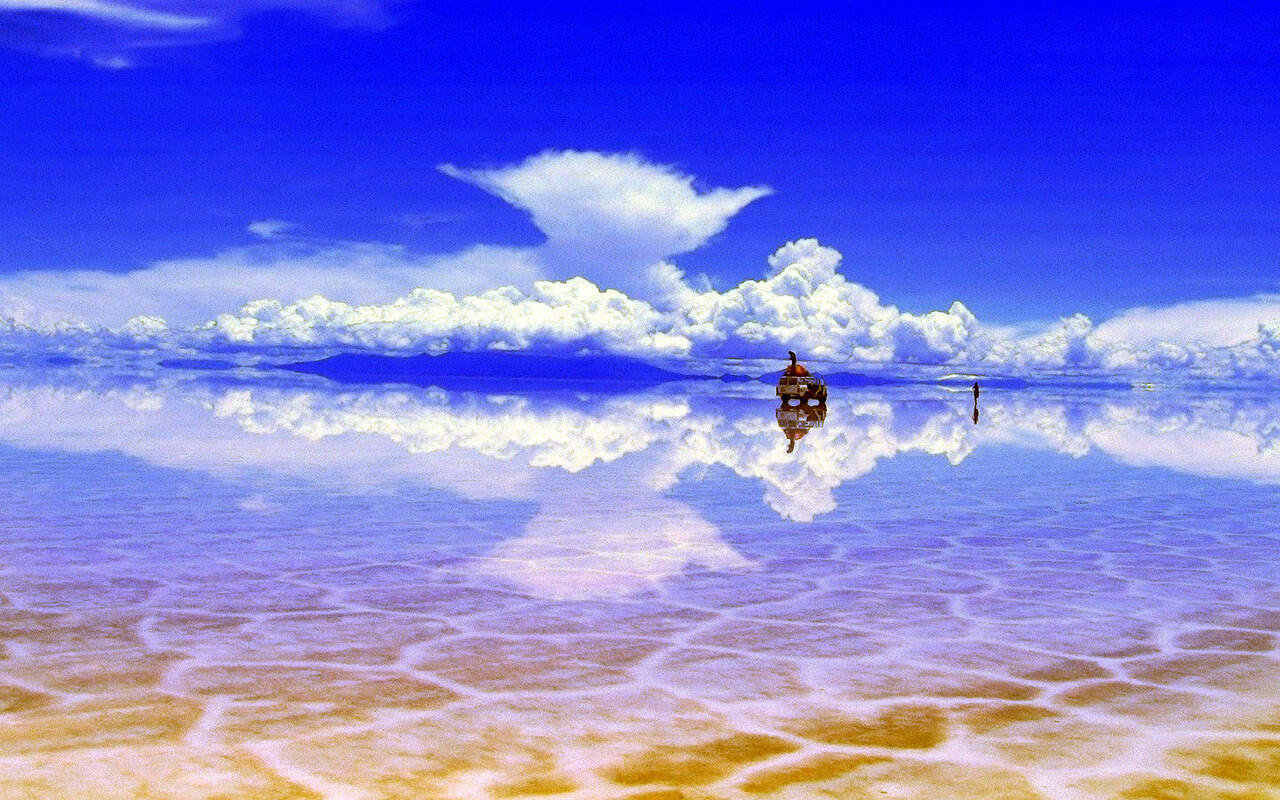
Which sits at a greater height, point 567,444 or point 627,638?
point 567,444

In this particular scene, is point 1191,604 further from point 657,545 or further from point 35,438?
point 35,438

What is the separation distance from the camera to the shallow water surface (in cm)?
632

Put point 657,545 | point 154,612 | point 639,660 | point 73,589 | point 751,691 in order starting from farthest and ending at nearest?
point 657,545 < point 73,589 < point 154,612 < point 639,660 < point 751,691

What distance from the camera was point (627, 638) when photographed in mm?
9258

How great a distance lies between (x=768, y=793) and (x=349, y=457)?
20.5 metres

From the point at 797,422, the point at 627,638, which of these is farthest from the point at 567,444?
the point at 627,638

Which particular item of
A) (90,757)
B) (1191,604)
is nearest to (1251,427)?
(1191,604)

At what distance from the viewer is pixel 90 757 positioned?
6.23 meters

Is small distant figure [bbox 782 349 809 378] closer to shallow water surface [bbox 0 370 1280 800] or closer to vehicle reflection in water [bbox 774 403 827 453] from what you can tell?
vehicle reflection in water [bbox 774 403 827 453]

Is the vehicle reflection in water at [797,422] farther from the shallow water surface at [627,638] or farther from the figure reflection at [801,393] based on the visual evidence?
the shallow water surface at [627,638]

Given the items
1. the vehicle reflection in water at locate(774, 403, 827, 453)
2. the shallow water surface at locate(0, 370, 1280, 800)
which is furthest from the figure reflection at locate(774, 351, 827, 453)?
the shallow water surface at locate(0, 370, 1280, 800)

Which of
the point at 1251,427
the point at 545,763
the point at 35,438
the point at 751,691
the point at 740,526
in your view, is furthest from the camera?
the point at 1251,427

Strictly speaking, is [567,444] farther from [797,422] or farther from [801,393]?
[801,393]

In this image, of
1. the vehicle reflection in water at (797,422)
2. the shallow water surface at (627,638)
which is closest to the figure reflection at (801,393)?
the vehicle reflection in water at (797,422)
